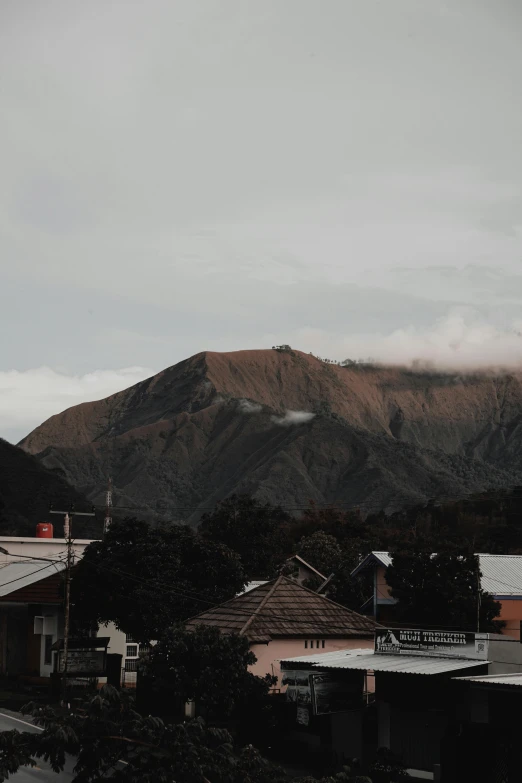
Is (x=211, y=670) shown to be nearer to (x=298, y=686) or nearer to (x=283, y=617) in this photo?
(x=298, y=686)

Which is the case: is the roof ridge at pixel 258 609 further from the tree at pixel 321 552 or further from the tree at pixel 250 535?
the tree at pixel 250 535

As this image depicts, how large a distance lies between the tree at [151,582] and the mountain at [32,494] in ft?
294

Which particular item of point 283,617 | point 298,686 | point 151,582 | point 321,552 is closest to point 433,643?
point 298,686

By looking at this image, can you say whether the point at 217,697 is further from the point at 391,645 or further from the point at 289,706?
the point at 391,645

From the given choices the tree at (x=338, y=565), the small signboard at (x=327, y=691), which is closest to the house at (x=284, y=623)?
the small signboard at (x=327, y=691)

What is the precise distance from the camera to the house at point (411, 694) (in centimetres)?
2784

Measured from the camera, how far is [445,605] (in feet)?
141

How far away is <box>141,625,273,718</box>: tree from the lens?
3431 cm

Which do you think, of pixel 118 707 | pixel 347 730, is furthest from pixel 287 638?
pixel 118 707

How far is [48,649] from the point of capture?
5525 cm

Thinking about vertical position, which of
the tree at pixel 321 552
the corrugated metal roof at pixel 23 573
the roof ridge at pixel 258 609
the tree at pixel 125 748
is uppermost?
the tree at pixel 321 552

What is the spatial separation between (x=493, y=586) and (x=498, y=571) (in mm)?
2954

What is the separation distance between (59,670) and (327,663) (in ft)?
74.3

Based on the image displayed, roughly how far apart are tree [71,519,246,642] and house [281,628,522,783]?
14582 mm
